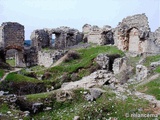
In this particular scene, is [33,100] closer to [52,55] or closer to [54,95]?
[54,95]

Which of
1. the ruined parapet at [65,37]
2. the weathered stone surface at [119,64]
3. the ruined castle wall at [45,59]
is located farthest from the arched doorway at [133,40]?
the ruined parapet at [65,37]

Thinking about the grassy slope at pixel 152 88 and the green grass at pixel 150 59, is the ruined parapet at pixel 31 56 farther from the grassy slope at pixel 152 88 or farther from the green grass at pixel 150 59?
the grassy slope at pixel 152 88

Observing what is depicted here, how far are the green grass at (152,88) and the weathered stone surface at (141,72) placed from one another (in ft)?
7.76

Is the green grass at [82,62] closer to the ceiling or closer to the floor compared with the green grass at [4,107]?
closer to the ceiling

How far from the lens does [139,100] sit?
15742 mm

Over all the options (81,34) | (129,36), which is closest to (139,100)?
(129,36)

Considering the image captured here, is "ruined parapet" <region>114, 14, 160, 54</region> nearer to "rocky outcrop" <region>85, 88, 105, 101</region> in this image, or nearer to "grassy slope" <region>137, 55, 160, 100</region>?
"grassy slope" <region>137, 55, 160, 100</region>

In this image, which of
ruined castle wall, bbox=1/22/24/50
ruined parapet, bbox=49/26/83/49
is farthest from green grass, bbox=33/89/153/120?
ruined parapet, bbox=49/26/83/49

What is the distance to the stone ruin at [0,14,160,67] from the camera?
29406 millimetres

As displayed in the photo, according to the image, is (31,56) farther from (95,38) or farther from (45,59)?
(95,38)

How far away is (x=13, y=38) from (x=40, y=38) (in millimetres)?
3293

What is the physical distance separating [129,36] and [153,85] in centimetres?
1398

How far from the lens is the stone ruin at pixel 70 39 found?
96.5 ft

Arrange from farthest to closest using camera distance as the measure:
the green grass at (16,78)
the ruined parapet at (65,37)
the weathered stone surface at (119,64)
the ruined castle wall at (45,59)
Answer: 1. the ruined parapet at (65,37)
2. the ruined castle wall at (45,59)
3. the weathered stone surface at (119,64)
4. the green grass at (16,78)
